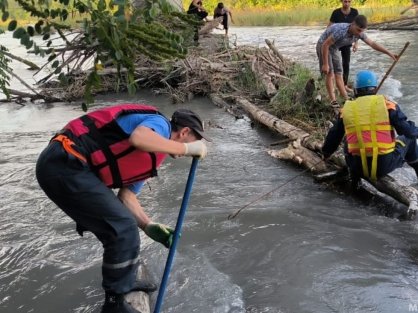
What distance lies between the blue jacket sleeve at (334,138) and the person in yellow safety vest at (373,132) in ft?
0.21

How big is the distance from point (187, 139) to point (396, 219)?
2845 millimetres

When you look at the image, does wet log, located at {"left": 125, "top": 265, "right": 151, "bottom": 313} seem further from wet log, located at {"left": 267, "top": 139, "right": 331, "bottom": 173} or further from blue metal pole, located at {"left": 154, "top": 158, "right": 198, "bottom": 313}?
wet log, located at {"left": 267, "top": 139, "right": 331, "bottom": 173}

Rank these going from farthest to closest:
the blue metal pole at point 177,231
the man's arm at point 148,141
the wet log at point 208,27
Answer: the wet log at point 208,27 → the blue metal pole at point 177,231 → the man's arm at point 148,141

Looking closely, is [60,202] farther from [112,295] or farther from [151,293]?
[151,293]

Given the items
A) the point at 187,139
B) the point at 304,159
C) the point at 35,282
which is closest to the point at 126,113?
the point at 187,139

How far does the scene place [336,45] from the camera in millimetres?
8531

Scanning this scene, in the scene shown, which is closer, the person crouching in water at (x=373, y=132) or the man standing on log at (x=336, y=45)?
the person crouching in water at (x=373, y=132)

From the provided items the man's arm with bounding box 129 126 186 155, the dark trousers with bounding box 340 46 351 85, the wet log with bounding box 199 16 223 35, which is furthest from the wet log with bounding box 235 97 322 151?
the wet log with bounding box 199 16 223 35

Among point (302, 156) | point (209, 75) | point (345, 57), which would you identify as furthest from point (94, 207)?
point (209, 75)

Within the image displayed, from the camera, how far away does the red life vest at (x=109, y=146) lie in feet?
9.83

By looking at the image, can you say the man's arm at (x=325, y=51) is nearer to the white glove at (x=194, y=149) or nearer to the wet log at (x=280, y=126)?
the wet log at (x=280, y=126)

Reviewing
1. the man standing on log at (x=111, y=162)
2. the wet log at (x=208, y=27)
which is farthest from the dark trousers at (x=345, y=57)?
the man standing on log at (x=111, y=162)

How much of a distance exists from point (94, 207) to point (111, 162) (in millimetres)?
Answer: 288

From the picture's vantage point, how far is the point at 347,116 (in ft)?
17.1
